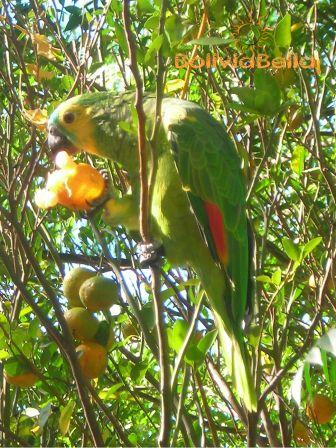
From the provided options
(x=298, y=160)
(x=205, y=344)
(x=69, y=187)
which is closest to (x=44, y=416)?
(x=205, y=344)

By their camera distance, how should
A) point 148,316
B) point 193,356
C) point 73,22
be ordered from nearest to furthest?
point 193,356 → point 148,316 → point 73,22

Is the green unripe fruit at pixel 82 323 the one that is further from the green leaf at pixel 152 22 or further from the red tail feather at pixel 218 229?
the green leaf at pixel 152 22

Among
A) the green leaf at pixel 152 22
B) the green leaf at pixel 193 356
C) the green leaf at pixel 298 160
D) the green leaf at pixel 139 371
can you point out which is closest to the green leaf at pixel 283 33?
A: the green leaf at pixel 152 22

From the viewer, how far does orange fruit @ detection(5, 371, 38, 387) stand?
1.93 metres

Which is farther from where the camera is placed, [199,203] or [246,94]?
[199,203]

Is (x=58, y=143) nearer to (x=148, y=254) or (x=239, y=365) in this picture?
(x=148, y=254)

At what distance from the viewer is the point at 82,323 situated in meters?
1.99

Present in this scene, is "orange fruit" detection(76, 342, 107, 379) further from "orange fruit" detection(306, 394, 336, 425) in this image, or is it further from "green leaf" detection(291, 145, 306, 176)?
"green leaf" detection(291, 145, 306, 176)

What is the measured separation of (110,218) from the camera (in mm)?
2418

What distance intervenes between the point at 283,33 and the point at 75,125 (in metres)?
0.95

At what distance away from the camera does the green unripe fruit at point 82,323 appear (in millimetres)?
1989

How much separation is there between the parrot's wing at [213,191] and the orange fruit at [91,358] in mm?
468

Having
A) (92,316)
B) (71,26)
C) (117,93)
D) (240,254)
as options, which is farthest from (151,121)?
(71,26)

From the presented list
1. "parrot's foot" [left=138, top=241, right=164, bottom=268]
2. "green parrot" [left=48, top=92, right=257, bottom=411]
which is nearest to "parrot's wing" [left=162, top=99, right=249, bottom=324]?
"green parrot" [left=48, top=92, right=257, bottom=411]
